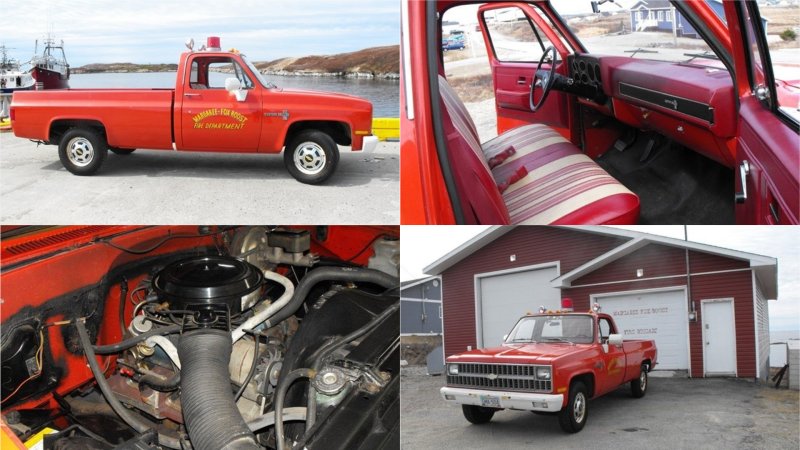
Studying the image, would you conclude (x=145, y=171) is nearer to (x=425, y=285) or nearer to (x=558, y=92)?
(x=558, y=92)

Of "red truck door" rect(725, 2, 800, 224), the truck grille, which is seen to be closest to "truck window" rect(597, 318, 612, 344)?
the truck grille

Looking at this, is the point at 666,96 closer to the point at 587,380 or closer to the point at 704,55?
the point at 704,55

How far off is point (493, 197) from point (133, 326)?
4.43 ft

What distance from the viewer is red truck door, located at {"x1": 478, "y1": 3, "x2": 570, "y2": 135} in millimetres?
4066

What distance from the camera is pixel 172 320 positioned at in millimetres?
2219

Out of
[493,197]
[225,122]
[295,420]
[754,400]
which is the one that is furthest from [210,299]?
[225,122]

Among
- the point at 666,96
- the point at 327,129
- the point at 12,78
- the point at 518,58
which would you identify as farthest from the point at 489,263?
the point at 12,78

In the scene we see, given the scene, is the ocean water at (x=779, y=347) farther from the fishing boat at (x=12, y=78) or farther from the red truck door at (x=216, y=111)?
the fishing boat at (x=12, y=78)

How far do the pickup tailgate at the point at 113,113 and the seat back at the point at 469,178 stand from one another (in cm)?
413

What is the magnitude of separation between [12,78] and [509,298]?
413 inches

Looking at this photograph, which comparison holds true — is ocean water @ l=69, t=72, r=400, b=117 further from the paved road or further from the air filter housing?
the air filter housing

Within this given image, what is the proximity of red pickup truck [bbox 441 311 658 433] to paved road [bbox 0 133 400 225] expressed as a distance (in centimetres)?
274

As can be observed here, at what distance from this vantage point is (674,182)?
3.44m

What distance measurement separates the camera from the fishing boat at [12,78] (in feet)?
31.0
